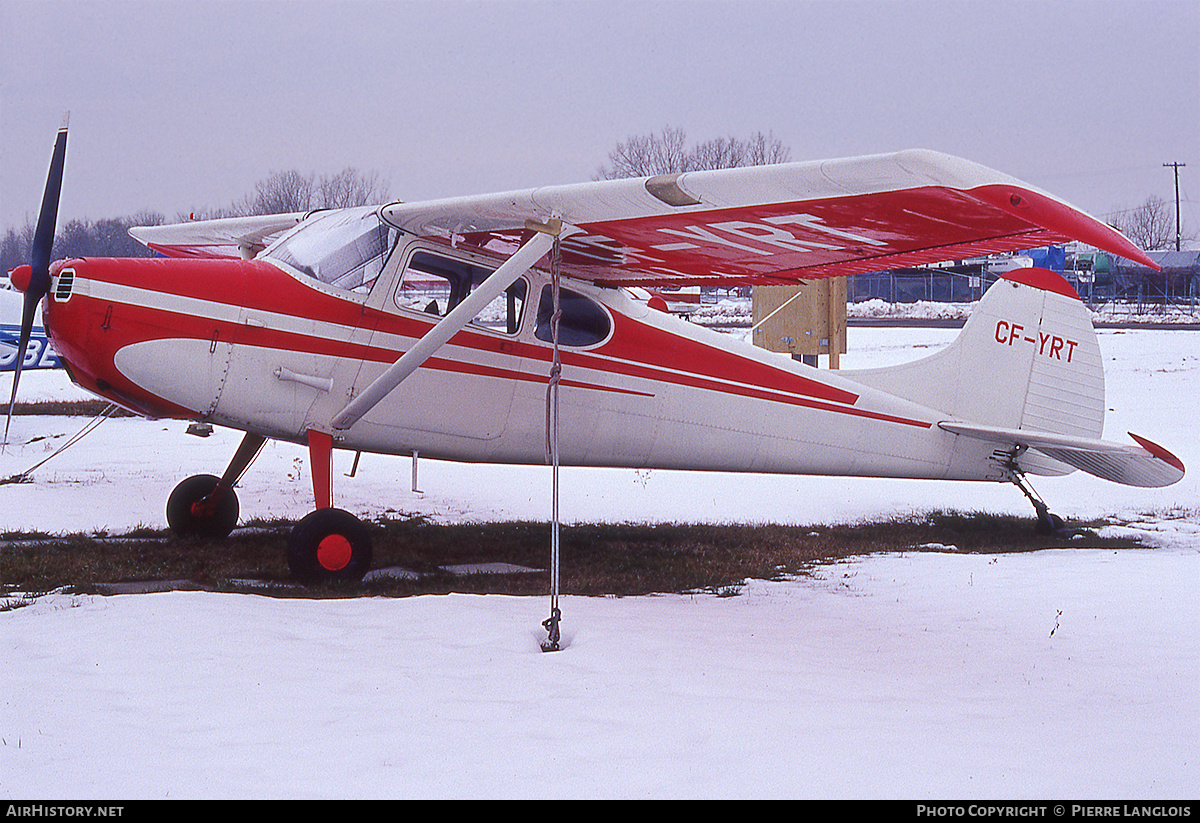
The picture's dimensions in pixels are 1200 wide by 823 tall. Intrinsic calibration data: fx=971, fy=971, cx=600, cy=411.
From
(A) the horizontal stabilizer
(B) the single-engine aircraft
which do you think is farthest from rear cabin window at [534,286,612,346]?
(A) the horizontal stabilizer

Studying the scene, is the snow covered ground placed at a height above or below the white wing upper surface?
below

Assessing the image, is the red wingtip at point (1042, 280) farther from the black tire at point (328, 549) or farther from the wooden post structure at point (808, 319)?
the black tire at point (328, 549)

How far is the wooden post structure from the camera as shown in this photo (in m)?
14.3

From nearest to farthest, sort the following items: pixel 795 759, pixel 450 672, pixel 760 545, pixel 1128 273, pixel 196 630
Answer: pixel 795 759, pixel 450 672, pixel 196 630, pixel 760 545, pixel 1128 273

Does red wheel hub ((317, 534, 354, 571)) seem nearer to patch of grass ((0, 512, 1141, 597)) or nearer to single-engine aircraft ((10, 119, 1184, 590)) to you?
single-engine aircraft ((10, 119, 1184, 590))

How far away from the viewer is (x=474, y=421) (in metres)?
6.86

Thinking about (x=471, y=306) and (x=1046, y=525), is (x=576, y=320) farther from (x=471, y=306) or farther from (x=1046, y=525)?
(x=1046, y=525)

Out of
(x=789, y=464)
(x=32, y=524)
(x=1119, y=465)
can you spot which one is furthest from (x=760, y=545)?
(x=32, y=524)

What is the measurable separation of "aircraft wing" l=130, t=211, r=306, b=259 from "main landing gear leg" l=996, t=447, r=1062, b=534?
6507 mm

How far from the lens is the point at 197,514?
771cm

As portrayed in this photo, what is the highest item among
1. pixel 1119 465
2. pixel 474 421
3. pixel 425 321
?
pixel 425 321

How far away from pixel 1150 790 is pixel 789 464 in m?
4.74

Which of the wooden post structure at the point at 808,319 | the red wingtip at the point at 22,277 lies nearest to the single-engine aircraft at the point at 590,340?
the red wingtip at the point at 22,277
